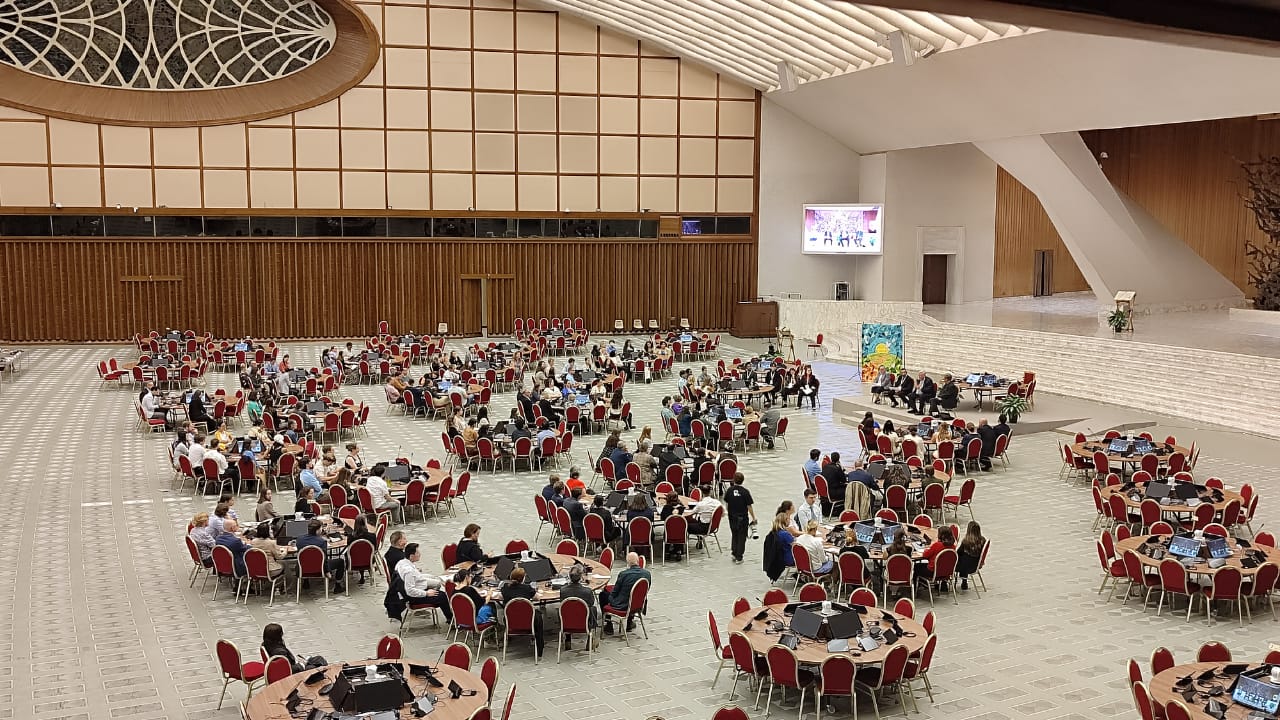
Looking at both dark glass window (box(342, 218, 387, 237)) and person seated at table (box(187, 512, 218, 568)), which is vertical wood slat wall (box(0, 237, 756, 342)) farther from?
person seated at table (box(187, 512, 218, 568))

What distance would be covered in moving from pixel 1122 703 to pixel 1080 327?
20915 mm

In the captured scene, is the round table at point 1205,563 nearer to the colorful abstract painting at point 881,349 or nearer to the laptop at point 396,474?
the laptop at point 396,474

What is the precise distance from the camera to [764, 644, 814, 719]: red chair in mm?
8266

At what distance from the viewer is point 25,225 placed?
30.7 meters

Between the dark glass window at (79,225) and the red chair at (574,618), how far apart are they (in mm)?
26688

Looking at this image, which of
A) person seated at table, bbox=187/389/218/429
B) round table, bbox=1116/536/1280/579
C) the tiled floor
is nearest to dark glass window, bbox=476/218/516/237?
person seated at table, bbox=187/389/218/429

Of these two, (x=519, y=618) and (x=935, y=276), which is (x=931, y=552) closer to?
(x=519, y=618)

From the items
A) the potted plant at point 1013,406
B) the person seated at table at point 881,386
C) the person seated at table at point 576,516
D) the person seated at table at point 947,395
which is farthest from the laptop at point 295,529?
the person seated at table at point 881,386

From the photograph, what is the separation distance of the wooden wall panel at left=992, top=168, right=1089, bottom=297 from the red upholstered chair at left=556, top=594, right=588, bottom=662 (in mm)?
32093

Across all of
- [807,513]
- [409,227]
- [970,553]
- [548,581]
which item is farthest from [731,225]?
[548,581]

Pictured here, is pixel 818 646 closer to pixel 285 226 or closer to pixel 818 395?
pixel 818 395

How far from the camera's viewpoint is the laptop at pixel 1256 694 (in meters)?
6.95

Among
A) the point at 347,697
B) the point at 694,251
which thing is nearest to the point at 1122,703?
the point at 347,697

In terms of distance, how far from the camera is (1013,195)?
3897cm
